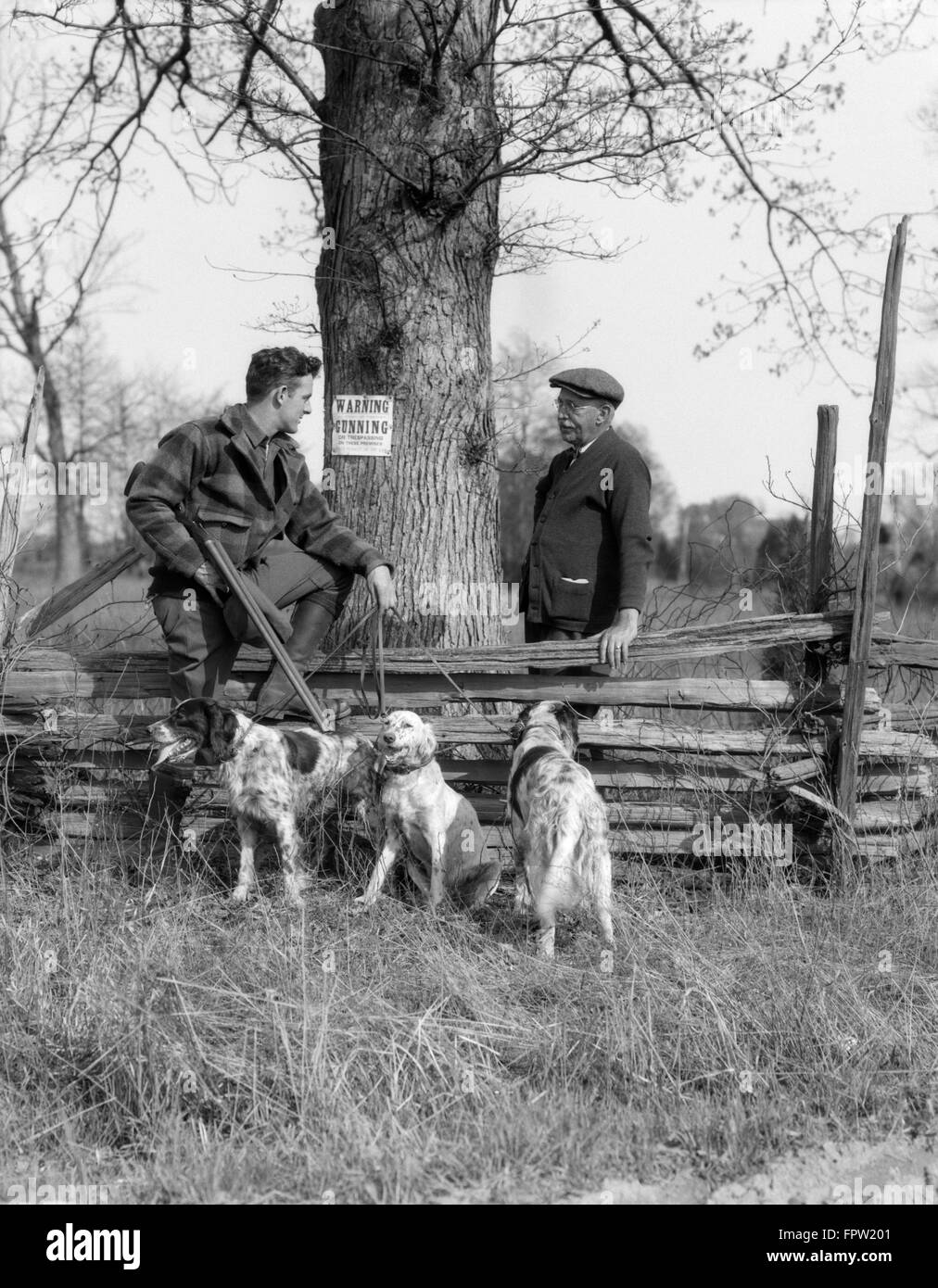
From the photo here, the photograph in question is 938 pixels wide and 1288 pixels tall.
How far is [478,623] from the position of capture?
6.64m

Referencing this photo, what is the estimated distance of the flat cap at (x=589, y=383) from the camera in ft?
18.3

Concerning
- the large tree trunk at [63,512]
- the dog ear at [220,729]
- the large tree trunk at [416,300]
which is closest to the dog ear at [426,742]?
the dog ear at [220,729]

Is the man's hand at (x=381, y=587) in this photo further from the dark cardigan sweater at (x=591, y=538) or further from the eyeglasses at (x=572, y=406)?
the eyeglasses at (x=572, y=406)

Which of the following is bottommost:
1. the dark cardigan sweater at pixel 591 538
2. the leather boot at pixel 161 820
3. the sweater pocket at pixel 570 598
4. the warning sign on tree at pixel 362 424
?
the leather boot at pixel 161 820

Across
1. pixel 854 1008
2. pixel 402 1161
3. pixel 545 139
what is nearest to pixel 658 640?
pixel 854 1008

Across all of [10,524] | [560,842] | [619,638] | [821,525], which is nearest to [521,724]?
[619,638]

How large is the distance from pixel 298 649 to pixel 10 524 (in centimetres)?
175

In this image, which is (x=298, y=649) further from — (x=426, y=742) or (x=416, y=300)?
(x=416, y=300)

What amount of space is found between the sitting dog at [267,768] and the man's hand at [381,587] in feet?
2.22

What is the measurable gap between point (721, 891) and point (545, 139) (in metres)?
3.84

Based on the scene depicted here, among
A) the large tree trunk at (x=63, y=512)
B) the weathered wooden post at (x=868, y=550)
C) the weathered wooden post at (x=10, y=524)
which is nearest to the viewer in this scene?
the weathered wooden post at (x=868, y=550)

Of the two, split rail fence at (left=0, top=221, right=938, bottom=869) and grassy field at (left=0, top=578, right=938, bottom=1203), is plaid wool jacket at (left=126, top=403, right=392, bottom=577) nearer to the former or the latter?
split rail fence at (left=0, top=221, right=938, bottom=869)

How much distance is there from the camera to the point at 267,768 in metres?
5.37

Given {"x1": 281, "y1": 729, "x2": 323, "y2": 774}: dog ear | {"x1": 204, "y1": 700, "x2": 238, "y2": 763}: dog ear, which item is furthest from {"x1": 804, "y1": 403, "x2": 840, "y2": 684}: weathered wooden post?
{"x1": 204, "y1": 700, "x2": 238, "y2": 763}: dog ear
